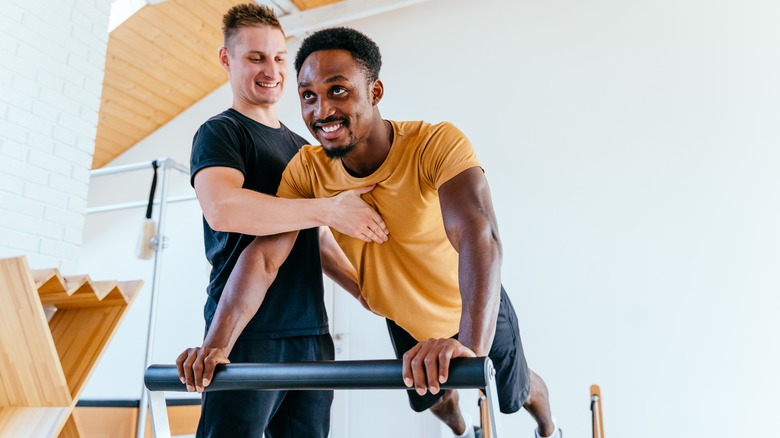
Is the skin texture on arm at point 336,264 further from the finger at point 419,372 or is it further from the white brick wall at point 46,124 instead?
the white brick wall at point 46,124

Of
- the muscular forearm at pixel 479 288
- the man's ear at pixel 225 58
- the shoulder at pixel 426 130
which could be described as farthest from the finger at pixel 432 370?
the man's ear at pixel 225 58

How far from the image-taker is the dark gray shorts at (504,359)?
179 cm

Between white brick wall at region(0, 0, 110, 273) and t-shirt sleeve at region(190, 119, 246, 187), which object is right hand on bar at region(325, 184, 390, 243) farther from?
white brick wall at region(0, 0, 110, 273)

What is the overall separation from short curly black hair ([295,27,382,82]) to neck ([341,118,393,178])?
0.13m

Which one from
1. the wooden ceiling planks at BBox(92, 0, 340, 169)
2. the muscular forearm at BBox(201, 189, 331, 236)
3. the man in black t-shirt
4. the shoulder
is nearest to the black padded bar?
the man in black t-shirt

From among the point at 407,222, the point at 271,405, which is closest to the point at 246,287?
the point at 271,405

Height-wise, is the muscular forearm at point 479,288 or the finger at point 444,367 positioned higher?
the muscular forearm at point 479,288

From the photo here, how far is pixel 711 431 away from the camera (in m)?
3.54

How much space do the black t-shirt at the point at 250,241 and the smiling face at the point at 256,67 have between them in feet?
0.29

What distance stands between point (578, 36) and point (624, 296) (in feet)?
5.83

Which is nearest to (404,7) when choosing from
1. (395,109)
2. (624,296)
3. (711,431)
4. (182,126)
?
(395,109)

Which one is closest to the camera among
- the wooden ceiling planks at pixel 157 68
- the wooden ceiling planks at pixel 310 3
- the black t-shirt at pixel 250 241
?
the black t-shirt at pixel 250 241

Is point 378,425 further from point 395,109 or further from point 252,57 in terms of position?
point 252,57

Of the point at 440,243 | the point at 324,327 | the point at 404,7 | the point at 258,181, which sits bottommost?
the point at 324,327
